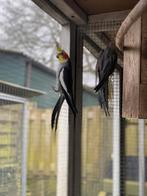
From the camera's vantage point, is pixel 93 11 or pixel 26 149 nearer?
pixel 26 149

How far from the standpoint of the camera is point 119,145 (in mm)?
1609

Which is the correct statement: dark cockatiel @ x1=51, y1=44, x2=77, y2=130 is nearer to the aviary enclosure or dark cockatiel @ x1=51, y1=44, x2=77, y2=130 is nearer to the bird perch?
the aviary enclosure

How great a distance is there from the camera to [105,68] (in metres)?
1.04

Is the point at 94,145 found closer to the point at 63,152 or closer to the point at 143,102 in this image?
the point at 63,152

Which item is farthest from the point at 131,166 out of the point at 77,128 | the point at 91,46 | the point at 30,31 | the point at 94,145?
the point at 30,31

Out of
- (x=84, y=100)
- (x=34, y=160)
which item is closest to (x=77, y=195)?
(x=34, y=160)

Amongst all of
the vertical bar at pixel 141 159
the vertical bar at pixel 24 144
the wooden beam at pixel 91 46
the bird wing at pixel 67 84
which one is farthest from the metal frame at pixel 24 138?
the vertical bar at pixel 141 159

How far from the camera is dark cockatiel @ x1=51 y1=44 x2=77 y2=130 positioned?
3.37 feet

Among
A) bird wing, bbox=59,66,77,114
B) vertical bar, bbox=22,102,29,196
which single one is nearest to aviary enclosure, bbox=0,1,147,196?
vertical bar, bbox=22,102,29,196

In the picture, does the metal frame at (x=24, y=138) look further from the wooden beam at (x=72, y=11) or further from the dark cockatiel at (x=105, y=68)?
the wooden beam at (x=72, y=11)

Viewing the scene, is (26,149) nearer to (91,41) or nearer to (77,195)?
(77,195)

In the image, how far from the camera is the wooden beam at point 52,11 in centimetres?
106

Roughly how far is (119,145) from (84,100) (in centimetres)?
39

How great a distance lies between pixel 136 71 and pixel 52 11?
49 cm
